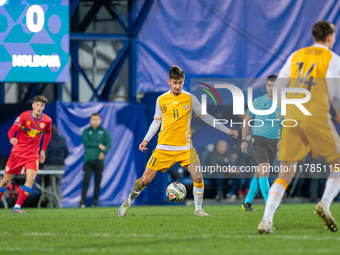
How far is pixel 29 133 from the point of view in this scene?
10617mm

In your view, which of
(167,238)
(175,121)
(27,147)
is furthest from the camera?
(27,147)

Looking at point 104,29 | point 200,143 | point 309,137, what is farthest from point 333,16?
point 309,137

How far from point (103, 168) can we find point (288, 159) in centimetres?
900

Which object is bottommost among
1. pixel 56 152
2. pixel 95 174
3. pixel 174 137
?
pixel 95 174

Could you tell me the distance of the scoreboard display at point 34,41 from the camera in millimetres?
13281

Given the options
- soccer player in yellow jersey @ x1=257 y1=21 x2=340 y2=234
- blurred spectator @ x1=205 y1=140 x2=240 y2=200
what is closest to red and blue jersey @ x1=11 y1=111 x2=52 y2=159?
blurred spectator @ x1=205 y1=140 x2=240 y2=200

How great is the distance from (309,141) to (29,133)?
6.53m

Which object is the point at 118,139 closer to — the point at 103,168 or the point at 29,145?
the point at 103,168

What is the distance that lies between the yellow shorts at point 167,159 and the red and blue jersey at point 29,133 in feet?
11.1

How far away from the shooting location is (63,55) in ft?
43.7

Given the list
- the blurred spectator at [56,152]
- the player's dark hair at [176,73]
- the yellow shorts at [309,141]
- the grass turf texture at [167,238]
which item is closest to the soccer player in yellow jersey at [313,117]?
the yellow shorts at [309,141]

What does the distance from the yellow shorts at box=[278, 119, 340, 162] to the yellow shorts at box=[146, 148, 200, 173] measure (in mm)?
2571

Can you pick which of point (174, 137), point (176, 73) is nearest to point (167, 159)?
point (174, 137)

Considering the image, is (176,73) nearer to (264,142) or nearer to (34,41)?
(264,142)
